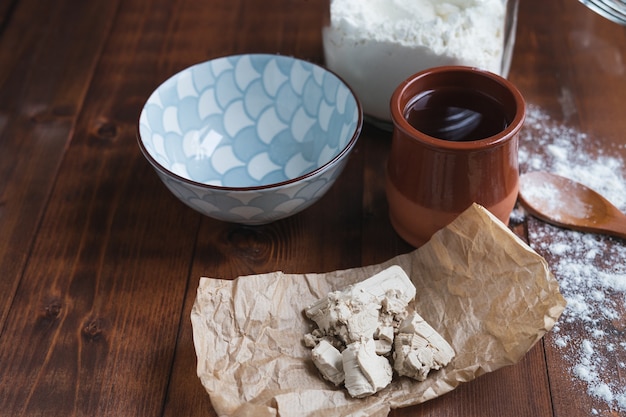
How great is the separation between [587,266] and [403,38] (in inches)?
12.9

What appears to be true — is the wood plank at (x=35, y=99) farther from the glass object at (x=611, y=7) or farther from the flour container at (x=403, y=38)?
the glass object at (x=611, y=7)

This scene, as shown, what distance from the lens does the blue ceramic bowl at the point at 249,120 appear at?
0.87 meters

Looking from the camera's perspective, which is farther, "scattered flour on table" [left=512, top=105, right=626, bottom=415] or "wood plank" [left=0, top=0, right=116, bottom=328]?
"wood plank" [left=0, top=0, right=116, bottom=328]

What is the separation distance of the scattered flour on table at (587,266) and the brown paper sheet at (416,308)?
69mm

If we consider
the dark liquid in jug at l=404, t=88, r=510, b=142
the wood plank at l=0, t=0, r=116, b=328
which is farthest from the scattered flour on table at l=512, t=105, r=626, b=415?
the wood plank at l=0, t=0, r=116, b=328

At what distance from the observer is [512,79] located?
3.36 feet

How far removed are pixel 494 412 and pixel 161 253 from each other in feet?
1.27

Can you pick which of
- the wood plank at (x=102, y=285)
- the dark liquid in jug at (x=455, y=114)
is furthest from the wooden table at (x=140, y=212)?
the dark liquid in jug at (x=455, y=114)

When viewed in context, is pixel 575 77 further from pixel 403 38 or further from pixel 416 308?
pixel 416 308

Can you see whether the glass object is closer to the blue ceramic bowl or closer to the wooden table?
the wooden table

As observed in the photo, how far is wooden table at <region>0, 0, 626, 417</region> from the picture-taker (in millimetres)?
676

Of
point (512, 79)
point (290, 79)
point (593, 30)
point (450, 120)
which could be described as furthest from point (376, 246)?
point (593, 30)

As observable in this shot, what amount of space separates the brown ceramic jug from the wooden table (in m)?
0.07

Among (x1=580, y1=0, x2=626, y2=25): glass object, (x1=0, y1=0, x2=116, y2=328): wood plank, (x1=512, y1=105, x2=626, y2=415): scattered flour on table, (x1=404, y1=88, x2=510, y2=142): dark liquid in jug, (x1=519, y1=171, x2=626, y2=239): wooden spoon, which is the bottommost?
(x1=0, y1=0, x2=116, y2=328): wood plank
